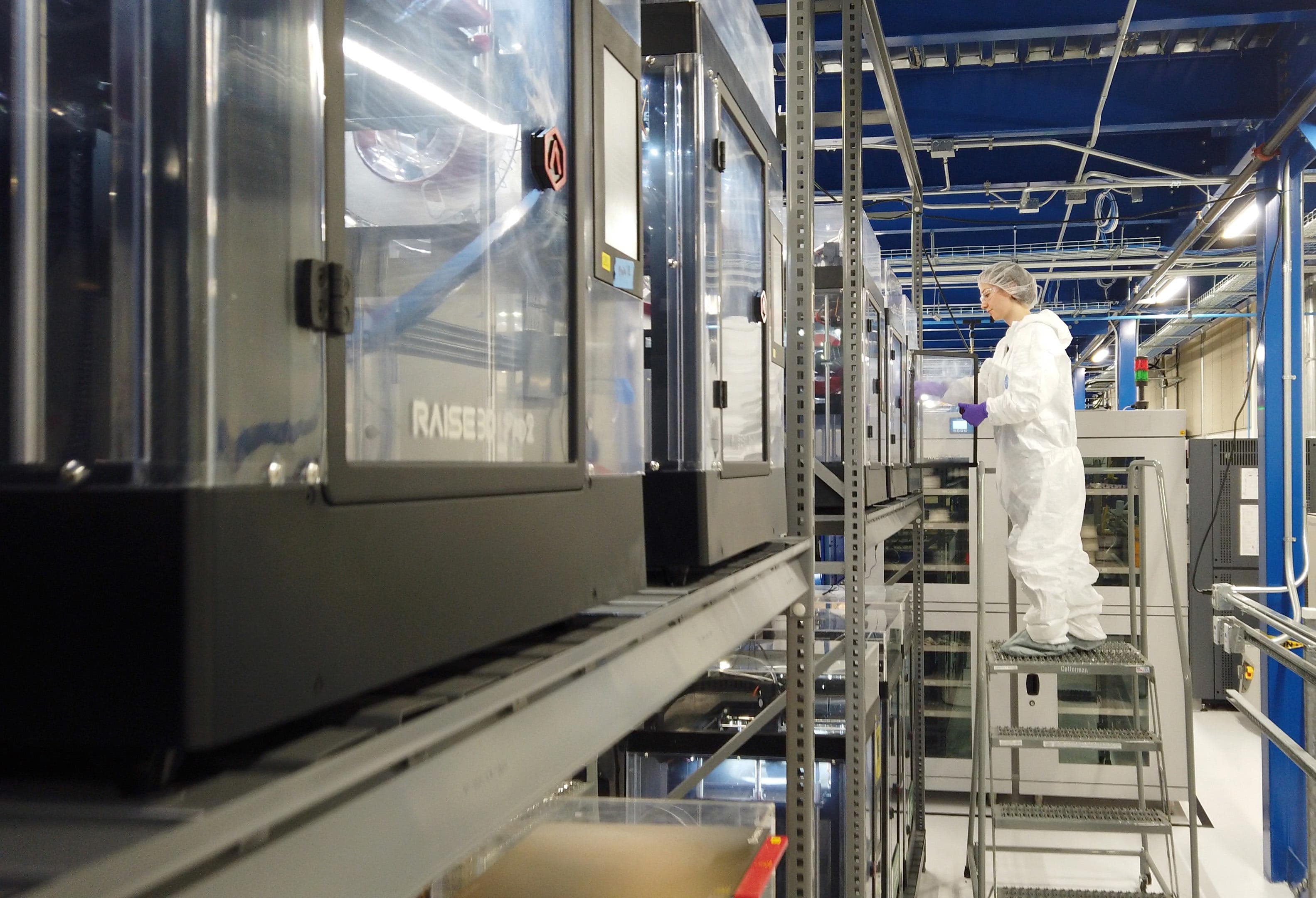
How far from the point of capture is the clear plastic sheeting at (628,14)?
1114mm

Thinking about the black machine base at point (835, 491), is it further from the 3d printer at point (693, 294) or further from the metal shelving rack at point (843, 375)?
the 3d printer at point (693, 294)

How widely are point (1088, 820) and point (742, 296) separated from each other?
3331mm

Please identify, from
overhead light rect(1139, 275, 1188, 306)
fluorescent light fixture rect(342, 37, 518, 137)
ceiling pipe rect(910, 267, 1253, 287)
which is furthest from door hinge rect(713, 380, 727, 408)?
overhead light rect(1139, 275, 1188, 306)

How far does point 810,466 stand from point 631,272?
89cm

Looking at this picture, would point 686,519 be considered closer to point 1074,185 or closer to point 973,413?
point 973,413

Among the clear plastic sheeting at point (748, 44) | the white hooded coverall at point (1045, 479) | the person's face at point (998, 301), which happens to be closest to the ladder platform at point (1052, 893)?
the white hooded coverall at point (1045, 479)

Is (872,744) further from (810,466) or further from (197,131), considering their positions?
(197,131)

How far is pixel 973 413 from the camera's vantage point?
428cm

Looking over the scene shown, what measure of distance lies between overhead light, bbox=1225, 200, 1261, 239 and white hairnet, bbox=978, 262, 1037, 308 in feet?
4.98

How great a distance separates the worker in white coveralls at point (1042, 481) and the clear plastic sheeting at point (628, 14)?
3.20 metres

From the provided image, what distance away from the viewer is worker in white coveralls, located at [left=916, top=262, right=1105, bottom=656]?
4.12 m

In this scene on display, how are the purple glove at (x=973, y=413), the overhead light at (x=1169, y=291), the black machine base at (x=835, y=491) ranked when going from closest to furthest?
the black machine base at (x=835, y=491)
the purple glove at (x=973, y=413)
the overhead light at (x=1169, y=291)

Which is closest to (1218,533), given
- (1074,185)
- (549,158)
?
(1074,185)

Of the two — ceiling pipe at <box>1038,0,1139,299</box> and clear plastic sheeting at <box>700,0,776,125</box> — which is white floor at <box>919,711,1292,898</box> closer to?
ceiling pipe at <box>1038,0,1139,299</box>
